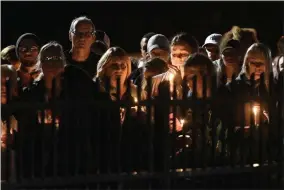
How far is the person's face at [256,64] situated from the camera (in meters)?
7.77

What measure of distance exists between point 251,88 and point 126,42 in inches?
381

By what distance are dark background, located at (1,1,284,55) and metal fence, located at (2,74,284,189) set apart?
29.3 ft

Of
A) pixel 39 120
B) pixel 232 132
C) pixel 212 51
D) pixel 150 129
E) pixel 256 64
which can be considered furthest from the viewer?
pixel 212 51

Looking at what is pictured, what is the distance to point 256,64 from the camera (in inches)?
307

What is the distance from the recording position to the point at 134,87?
6871 mm

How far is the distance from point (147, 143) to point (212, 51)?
11.0 ft

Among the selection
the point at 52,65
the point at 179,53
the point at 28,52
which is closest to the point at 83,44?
the point at 28,52

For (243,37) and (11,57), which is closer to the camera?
(11,57)

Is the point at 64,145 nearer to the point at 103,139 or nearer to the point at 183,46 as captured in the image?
the point at 103,139

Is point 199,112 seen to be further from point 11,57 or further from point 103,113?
point 11,57

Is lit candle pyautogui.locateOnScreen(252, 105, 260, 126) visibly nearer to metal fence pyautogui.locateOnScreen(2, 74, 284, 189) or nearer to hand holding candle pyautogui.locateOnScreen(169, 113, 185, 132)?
metal fence pyautogui.locateOnScreen(2, 74, 284, 189)

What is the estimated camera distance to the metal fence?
6559 mm

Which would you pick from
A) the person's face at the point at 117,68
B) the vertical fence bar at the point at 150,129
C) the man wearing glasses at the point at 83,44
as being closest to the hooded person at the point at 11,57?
the man wearing glasses at the point at 83,44

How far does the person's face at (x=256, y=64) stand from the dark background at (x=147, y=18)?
817 cm
